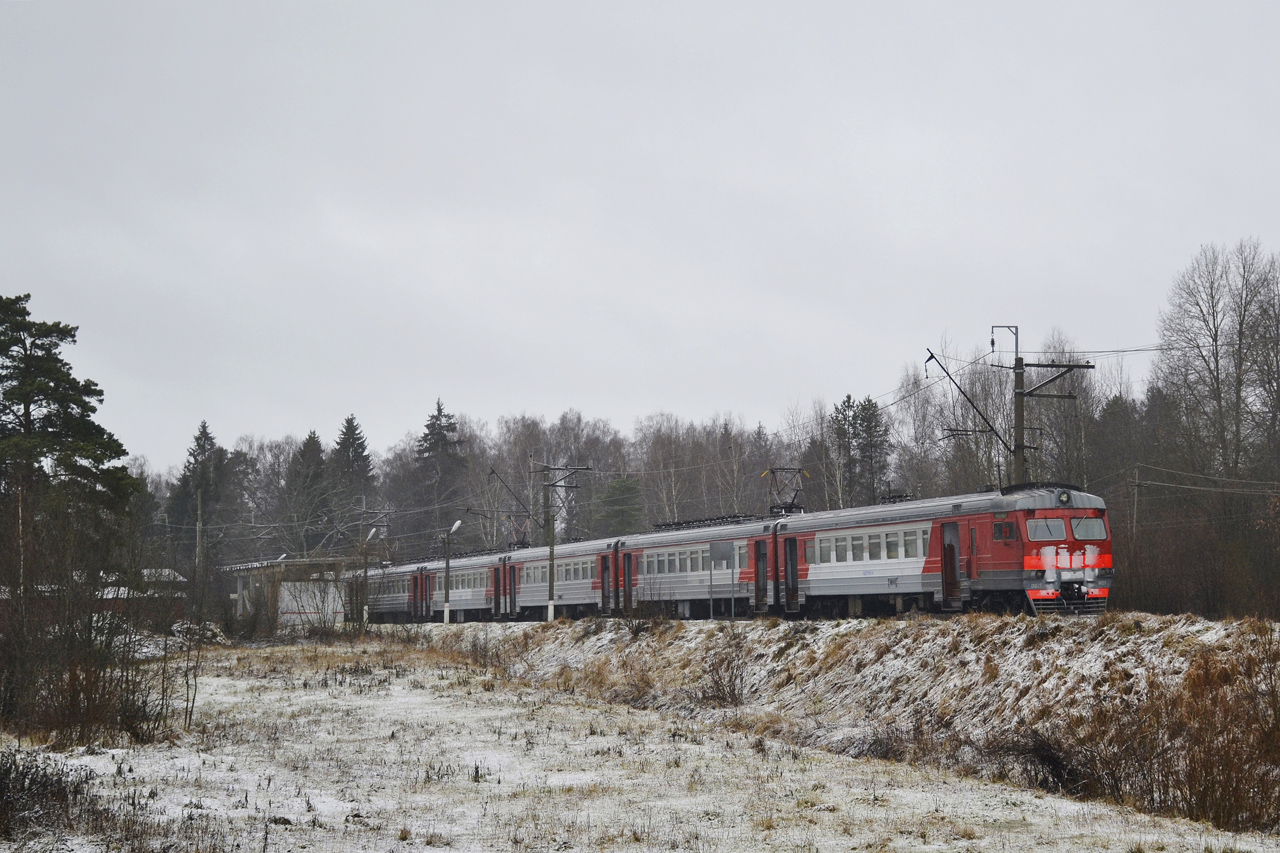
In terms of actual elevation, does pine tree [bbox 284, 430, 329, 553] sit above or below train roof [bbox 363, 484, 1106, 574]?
above

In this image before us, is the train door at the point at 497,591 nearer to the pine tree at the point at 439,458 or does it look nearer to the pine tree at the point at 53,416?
the pine tree at the point at 53,416

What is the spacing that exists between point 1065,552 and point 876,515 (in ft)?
17.4

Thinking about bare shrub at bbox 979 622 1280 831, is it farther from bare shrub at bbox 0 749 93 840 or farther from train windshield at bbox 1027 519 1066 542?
bare shrub at bbox 0 749 93 840

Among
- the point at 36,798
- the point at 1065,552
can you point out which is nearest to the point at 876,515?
the point at 1065,552

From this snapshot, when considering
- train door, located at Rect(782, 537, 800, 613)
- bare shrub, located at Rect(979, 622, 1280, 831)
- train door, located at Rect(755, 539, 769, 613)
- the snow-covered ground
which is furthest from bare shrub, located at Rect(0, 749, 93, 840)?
train door, located at Rect(755, 539, 769, 613)

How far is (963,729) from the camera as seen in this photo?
1759 centimetres

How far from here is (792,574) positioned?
32594 millimetres

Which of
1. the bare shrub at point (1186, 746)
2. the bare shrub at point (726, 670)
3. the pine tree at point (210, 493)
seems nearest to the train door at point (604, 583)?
the bare shrub at point (726, 670)

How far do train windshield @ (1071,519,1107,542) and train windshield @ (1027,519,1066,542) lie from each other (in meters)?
0.39

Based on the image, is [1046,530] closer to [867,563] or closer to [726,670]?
[867,563]

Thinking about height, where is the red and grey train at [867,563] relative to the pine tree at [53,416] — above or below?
below

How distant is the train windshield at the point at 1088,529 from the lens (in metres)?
26.0

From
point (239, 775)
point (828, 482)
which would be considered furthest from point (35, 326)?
point (828, 482)

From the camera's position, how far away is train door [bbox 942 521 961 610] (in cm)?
2734
